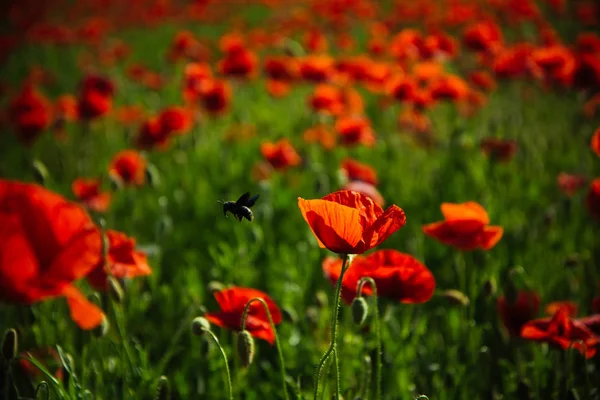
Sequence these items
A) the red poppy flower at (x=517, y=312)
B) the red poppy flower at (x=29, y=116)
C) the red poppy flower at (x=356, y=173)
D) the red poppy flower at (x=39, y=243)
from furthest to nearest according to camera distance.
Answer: the red poppy flower at (x=29, y=116)
the red poppy flower at (x=356, y=173)
the red poppy flower at (x=517, y=312)
the red poppy flower at (x=39, y=243)

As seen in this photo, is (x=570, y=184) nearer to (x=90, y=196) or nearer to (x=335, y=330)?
(x=335, y=330)

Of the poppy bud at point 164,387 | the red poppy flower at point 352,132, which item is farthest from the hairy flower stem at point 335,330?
the red poppy flower at point 352,132

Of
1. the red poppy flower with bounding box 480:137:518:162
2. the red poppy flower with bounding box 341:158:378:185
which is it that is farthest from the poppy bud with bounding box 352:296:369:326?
the red poppy flower with bounding box 480:137:518:162

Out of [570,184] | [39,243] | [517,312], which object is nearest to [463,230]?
[517,312]

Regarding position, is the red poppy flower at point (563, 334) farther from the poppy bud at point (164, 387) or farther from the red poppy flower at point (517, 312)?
the poppy bud at point (164, 387)

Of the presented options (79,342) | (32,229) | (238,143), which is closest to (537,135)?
(238,143)

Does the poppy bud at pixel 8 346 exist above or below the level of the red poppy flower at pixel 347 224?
below

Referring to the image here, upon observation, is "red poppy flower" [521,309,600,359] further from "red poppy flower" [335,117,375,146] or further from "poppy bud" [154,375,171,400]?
"red poppy flower" [335,117,375,146]

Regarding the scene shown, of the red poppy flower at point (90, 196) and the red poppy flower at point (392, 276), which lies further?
the red poppy flower at point (90, 196)
